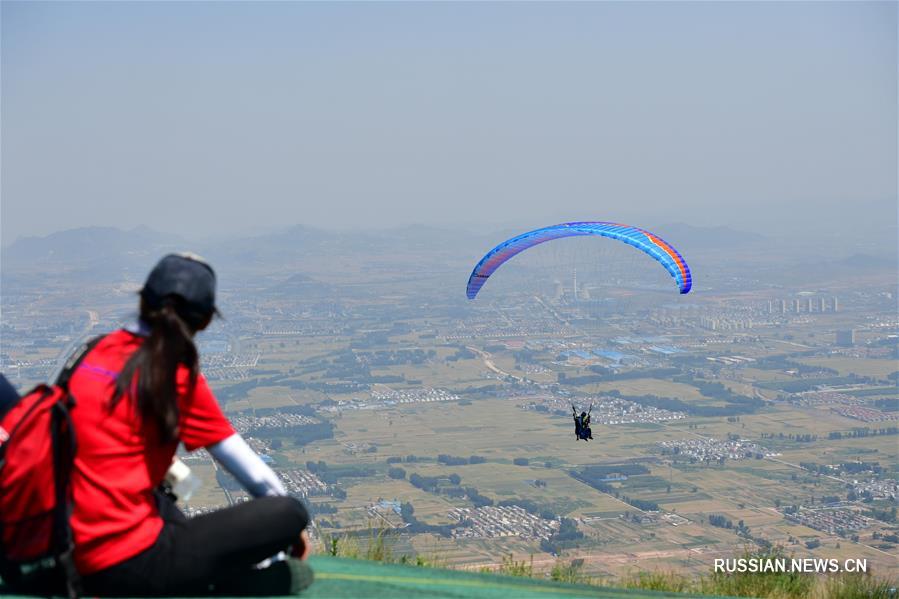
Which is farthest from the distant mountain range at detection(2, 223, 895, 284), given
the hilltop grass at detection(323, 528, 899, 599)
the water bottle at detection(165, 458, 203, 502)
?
the water bottle at detection(165, 458, 203, 502)

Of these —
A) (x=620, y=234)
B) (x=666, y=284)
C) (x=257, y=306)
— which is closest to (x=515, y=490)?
(x=620, y=234)

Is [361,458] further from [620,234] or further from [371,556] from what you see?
[371,556]

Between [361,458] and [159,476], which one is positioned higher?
[159,476]

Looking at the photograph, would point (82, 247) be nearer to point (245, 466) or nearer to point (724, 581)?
point (724, 581)

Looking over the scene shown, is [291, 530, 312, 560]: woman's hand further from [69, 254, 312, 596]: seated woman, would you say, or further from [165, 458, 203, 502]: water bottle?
[165, 458, 203, 502]: water bottle

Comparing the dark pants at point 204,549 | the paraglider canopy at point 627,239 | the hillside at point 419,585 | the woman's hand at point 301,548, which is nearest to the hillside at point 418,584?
the hillside at point 419,585

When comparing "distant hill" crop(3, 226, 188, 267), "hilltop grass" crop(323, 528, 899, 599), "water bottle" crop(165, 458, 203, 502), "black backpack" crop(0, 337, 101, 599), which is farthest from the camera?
"distant hill" crop(3, 226, 188, 267)
